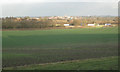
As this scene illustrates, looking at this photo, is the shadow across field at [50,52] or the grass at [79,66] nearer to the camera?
the grass at [79,66]

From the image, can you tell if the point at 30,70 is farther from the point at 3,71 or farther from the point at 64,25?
the point at 64,25

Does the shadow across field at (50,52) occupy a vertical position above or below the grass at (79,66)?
below

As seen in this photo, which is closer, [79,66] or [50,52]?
[79,66]

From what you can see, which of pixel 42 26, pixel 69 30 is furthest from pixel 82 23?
pixel 42 26

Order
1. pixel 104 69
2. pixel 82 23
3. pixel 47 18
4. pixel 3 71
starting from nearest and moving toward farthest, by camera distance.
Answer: pixel 104 69, pixel 3 71, pixel 47 18, pixel 82 23

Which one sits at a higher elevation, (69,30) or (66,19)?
(66,19)

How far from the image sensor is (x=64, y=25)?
57.3 feet

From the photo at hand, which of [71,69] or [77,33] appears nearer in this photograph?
[71,69]

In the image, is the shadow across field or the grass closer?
the grass

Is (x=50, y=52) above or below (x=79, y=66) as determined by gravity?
below

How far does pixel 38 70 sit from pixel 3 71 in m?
1.25

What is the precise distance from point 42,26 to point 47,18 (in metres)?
1.23

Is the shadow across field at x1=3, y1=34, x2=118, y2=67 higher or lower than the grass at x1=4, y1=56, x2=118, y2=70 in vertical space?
lower

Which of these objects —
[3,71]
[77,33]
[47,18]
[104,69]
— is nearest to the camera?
[104,69]
